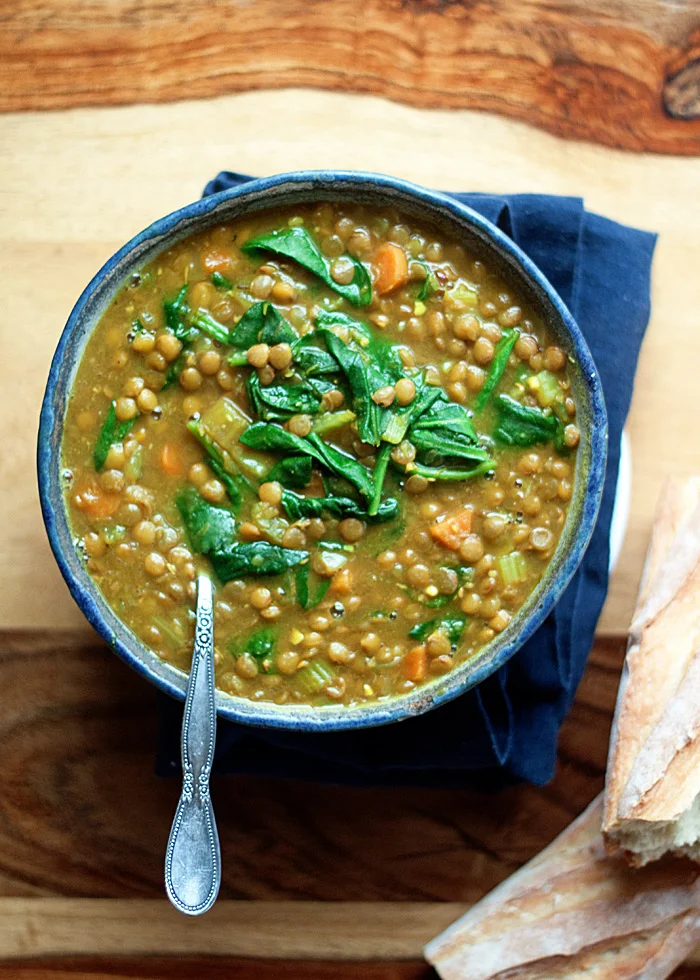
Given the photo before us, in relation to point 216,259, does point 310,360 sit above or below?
below

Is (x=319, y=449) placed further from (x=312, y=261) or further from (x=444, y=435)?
(x=312, y=261)

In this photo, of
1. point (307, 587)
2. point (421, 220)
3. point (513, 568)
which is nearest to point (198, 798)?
point (307, 587)

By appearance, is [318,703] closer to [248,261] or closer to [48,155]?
[248,261]

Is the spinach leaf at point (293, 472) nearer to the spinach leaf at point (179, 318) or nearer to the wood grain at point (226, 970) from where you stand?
the spinach leaf at point (179, 318)

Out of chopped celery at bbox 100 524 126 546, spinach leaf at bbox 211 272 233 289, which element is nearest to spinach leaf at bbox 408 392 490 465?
spinach leaf at bbox 211 272 233 289

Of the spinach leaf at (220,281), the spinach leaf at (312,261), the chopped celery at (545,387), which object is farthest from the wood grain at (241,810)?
the spinach leaf at (312,261)
